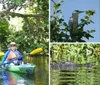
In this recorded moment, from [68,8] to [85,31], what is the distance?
40cm

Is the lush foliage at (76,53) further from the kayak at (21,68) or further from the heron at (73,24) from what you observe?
the kayak at (21,68)

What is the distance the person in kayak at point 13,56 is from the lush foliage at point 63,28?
513mm

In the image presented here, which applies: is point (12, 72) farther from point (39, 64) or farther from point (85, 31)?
point (85, 31)

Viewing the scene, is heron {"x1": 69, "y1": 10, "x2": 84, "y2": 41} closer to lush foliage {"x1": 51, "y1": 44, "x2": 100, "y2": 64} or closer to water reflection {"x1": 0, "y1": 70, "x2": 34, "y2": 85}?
lush foliage {"x1": 51, "y1": 44, "x2": 100, "y2": 64}

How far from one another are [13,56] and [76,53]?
96 centimetres

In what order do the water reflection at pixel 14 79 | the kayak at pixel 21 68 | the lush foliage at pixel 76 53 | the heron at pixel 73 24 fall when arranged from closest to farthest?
the water reflection at pixel 14 79, the kayak at pixel 21 68, the heron at pixel 73 24, the lush foliage at pixel 76 53

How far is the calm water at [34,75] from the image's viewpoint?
518 centimetres

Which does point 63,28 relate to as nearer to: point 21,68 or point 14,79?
point 21,68

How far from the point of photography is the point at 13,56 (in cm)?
532

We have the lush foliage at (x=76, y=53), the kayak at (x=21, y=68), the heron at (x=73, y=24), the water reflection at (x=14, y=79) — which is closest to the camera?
the water reflection at (x=14, y=79)

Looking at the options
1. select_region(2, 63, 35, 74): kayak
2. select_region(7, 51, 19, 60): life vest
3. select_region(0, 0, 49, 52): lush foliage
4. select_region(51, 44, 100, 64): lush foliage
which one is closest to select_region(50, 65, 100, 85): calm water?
select_region(51, 44, 100, 64): lush foliage

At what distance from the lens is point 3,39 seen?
5.25m

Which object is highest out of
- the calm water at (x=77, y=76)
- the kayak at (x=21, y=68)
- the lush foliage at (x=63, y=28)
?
the lush foliage at (x=63, y=28)

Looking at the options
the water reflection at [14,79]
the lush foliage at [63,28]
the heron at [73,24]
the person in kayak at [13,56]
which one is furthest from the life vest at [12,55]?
the heron at [73,24]
